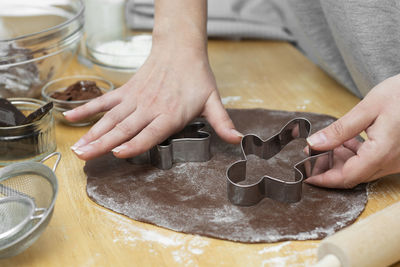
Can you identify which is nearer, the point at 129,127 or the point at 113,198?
the point at 113,198

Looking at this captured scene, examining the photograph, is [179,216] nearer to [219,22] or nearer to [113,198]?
[113,198]

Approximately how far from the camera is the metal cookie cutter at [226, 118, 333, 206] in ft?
2.84

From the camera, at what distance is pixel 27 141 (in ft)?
3.40

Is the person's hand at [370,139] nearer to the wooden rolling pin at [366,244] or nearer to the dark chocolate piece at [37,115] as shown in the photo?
the wooden rolling pin at [366,244]

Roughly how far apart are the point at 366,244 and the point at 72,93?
82cm

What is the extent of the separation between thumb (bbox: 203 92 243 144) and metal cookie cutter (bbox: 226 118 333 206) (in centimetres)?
4

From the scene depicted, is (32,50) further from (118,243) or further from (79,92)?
(118,243)

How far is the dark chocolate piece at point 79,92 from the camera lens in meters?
1.23

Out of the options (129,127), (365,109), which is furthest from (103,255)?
(365,109)

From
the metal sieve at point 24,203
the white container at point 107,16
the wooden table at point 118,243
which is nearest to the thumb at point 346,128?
the wooden table at point 118,243

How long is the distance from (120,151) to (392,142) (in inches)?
20.0

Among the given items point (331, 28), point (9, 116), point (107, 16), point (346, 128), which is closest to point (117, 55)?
point (107, 16)

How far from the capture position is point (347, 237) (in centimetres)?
67

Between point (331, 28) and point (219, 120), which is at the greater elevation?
point (331, 28)
